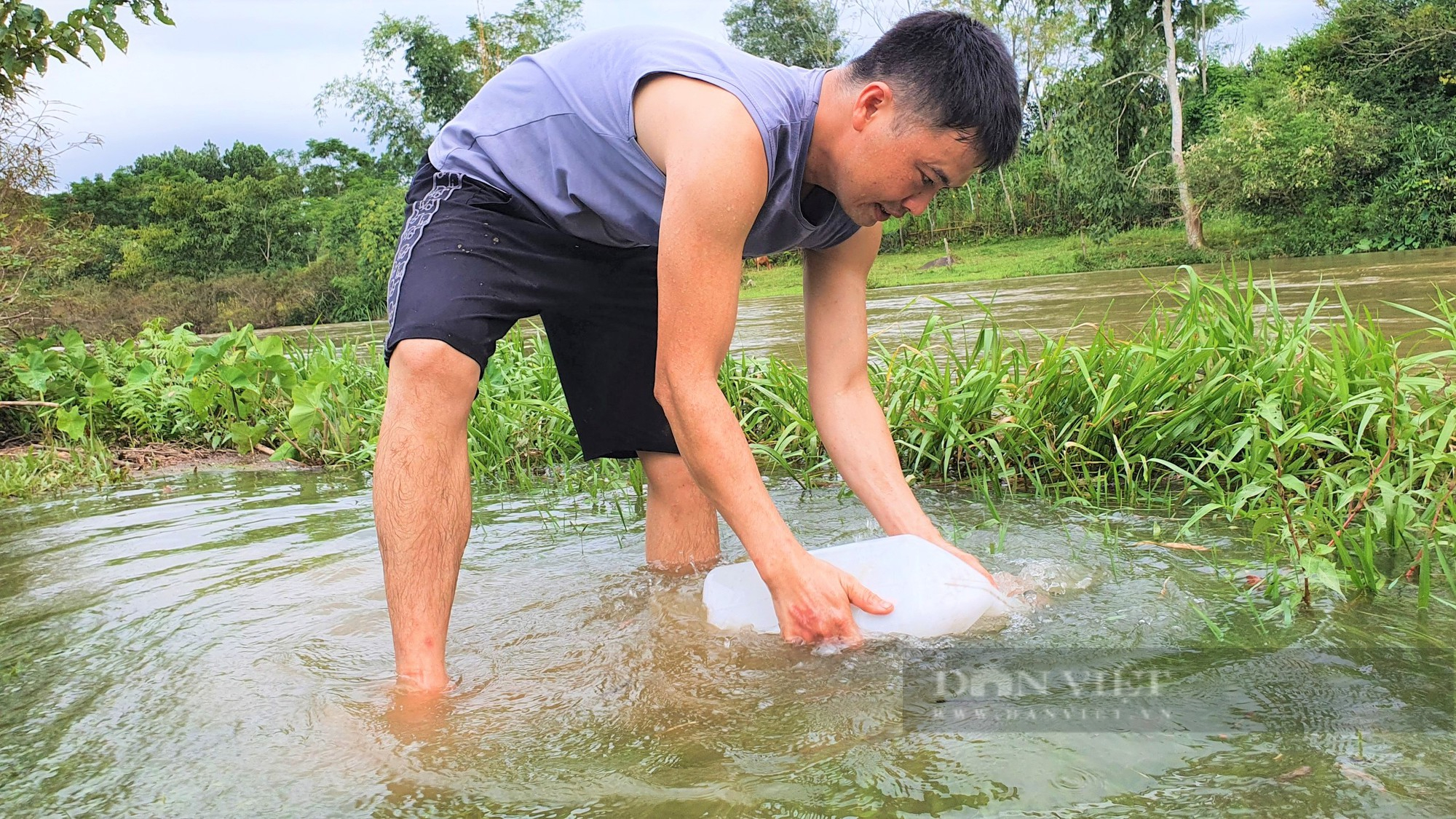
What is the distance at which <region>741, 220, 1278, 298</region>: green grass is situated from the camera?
1884 cm

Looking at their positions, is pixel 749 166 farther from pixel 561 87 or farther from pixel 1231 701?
pixel 1231 701

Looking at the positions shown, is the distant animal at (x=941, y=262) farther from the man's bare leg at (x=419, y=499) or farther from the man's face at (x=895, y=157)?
the man's bare leg at (x=419, y=499)

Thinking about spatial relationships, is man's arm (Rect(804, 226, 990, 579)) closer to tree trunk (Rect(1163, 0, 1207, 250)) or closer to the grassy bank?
the grassy bank

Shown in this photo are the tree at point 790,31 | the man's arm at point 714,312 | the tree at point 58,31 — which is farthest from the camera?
the tree at point 790,31

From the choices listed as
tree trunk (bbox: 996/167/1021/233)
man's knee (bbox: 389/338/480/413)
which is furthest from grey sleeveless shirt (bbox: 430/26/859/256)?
tree trunk (bbox: 996/167/1021/233)

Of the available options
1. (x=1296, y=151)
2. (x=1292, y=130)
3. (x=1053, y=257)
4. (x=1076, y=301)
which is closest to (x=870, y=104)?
(x=1076, y=301)

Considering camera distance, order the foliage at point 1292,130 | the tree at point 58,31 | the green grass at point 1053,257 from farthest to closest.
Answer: the green grass at point 1053,257 → the foliage at point 1292,130 → the tree at point 58,31

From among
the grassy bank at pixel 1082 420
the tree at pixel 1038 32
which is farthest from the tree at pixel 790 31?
the grassy bank at pixel 1082 420

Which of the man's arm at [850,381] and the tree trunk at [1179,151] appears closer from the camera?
the man's arm at [850,381]

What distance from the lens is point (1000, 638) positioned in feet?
5.67

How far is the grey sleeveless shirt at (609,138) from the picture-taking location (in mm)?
1635

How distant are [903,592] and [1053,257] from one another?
20.6 meters

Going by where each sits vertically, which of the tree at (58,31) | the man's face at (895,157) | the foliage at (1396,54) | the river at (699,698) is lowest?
the river at (699,698)

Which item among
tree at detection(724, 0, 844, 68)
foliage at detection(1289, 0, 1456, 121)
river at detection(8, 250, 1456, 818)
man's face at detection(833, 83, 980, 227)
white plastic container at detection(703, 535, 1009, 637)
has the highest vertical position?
tree at detection(724, 0, 844, 68)
